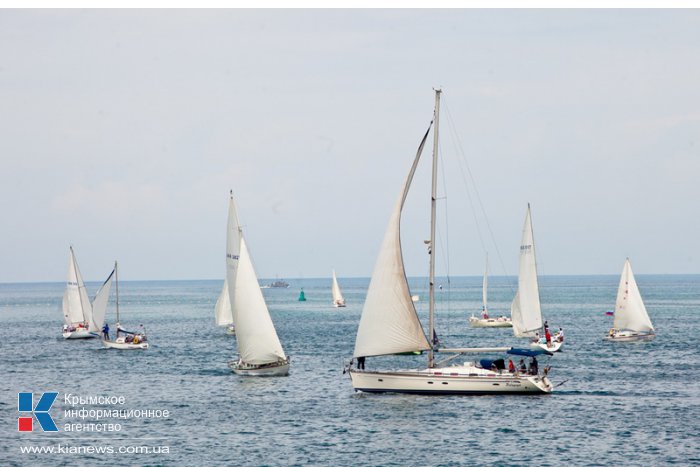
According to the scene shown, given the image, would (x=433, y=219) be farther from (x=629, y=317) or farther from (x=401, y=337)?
(x=629, y=317)

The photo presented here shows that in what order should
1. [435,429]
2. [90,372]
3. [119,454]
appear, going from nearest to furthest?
[119,454]
[435,429]
[90,372]

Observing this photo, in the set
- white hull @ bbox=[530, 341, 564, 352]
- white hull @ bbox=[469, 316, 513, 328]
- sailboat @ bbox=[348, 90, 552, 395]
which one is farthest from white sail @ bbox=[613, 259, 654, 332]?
sailboat @ bbox=[348, 90, 552, 395]

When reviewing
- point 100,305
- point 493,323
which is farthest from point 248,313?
point 493,323

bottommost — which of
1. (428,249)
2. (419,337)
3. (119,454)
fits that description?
(119,454)

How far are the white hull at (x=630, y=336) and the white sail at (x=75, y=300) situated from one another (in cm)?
5822

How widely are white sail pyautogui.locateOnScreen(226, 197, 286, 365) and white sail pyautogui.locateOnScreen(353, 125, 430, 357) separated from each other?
11.2 meters

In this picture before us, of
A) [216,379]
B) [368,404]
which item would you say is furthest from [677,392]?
[216,379]

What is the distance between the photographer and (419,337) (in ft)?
190

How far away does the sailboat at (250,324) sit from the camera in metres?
68.6

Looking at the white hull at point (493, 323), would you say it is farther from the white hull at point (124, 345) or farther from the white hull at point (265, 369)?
the white hull at point (265, 369)

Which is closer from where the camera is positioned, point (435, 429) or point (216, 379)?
point (435, 429)

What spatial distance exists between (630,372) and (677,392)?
1000 cm

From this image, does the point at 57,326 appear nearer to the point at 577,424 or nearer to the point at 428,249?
the point at 428,249

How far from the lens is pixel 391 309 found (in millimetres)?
58125
